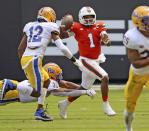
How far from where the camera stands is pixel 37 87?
951cm

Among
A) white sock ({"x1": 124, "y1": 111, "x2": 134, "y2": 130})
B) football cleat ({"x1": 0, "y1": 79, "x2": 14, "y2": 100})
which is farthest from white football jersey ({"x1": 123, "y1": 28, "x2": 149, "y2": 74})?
football cleat ({"x1": 0, "y1": 79, "x2": 14, "y2": 100})

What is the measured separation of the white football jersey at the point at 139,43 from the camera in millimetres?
7793

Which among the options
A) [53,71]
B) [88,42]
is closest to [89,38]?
[88,42]

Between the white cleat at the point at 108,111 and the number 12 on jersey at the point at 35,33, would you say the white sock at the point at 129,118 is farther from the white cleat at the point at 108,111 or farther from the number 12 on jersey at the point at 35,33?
the number 12 on jersey at the point at 35,33

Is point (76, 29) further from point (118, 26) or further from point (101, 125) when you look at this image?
point (118, 26)

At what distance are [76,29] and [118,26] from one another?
4947 millimetres

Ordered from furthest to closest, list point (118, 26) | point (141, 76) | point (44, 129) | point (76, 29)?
point (118, 26) → point (76, 29) → point (44, 129) → point (141, 76)

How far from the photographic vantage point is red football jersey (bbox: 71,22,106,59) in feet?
34.7

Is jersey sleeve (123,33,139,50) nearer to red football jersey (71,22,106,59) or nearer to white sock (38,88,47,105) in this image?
white sock (38,88,47,105)

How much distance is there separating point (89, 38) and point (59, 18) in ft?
16.3

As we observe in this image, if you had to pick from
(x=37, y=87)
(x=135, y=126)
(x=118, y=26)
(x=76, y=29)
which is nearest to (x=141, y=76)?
(x=135, y=126)

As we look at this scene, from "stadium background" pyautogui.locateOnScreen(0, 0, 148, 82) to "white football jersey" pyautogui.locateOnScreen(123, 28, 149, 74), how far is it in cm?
763

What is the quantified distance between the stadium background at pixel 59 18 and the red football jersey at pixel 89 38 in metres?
4.76

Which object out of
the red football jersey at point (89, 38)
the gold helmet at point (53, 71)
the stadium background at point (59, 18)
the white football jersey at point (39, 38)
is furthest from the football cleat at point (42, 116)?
the stadium background at point (59, 18)
